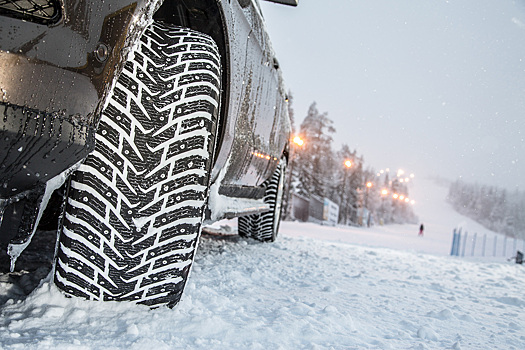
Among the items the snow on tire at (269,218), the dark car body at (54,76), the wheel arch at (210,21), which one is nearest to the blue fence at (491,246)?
the snow on tire at (269,218)

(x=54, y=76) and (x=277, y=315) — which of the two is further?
(x=277, y=315)

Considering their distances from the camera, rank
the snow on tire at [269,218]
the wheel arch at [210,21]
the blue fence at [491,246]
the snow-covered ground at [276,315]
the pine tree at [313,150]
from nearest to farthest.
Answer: the snow-covered ground at [276,315] < the wheel arch at [210,21] < the snow on tire at [269,218] < the blue fence at [491,246] < the pine tree at [313,150]

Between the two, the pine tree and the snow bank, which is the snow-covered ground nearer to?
the snow bank

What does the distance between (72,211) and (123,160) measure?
27cm

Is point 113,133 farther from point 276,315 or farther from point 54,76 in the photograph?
point 276,315

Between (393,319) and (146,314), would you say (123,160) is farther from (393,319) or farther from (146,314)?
(393,319)

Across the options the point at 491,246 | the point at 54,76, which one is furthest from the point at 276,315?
the point at 491,246

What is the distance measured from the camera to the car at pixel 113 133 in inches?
45.3

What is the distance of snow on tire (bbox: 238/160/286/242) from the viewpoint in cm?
508

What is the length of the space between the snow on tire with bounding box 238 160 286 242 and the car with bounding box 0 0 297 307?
2.86 m

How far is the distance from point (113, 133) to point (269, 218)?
385 centimetres

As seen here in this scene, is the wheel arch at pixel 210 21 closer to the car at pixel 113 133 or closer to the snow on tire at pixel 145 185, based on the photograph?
the car at pixel 113 133

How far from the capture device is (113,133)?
155 cm

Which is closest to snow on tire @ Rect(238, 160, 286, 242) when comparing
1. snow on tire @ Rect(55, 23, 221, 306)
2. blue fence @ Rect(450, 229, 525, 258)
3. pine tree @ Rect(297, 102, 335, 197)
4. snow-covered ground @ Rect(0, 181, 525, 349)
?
snow-covered ground @ Rect(0, 181, 525, 349)
